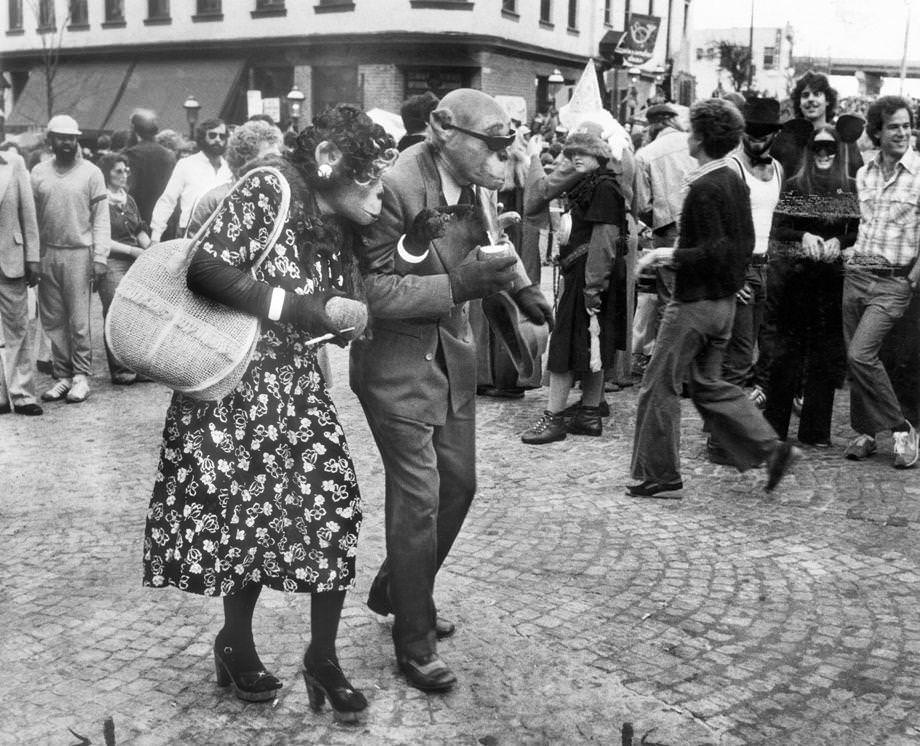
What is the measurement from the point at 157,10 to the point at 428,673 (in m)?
37.5

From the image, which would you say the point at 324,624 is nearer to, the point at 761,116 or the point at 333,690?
the point at 333,690

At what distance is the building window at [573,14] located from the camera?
38.4 m

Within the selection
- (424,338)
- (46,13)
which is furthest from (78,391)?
(46,13)

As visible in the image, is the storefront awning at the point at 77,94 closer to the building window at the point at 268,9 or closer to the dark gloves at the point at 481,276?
the building window at the point at 268,9

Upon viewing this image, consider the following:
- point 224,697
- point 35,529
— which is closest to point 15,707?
point 224,697

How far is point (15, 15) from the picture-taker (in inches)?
1676

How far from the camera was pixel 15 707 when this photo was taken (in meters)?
3.85

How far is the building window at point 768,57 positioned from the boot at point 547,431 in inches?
3348

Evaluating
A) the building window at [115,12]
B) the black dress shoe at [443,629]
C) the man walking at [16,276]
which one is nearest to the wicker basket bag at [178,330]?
the black dress shoe at [443,629]

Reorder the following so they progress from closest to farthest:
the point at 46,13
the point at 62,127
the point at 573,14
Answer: the point at 62,127
the point at 573,14
the point at 46,13

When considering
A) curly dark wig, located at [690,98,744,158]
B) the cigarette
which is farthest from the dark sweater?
the cigarette

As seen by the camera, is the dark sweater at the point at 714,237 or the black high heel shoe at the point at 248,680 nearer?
the black high heel shoe at the point at 248,680

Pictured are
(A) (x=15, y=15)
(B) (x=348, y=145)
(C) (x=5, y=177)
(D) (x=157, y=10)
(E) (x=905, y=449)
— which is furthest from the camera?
(A) (x=15, y=15)

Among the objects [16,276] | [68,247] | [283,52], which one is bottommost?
[16,276]
